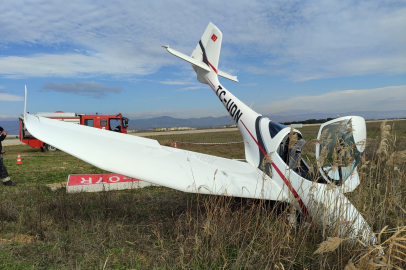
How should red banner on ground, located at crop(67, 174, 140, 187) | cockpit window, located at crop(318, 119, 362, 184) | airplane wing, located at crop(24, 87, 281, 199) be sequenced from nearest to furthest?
cockpit window, located at crop(318, 119, 362, 184) < airplane wing, located at crop(24, 87, 281, 199) < red banner on ground, located at crop(67, 174, 140, 187)

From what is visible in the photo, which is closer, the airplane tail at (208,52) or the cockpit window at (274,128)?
the cockpit window at (274,128)

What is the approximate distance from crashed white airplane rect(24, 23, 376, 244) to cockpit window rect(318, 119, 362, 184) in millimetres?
18

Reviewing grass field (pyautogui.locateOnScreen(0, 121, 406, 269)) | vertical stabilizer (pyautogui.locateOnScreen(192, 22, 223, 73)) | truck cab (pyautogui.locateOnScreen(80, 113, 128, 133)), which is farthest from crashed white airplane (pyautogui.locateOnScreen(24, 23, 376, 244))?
truck cab (pyautogui.locateOnScreen(80, 113, 128, 133))

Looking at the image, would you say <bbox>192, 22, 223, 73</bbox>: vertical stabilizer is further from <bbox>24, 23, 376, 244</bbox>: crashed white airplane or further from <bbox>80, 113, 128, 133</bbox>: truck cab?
<bbox>80, 113, 128, 133</bbox>: truck cab

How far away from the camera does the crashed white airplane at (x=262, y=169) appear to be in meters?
2.62

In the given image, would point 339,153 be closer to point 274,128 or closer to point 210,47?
point 274,128

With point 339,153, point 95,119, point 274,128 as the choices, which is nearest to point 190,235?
point 339,153

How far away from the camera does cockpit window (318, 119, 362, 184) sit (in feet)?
7.79

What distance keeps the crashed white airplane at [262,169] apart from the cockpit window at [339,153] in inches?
0.7

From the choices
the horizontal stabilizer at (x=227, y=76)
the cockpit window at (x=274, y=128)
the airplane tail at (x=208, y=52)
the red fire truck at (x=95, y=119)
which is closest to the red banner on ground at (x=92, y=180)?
the cockpit window at (x=274, y=128)

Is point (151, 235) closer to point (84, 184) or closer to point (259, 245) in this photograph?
point (259, 245)

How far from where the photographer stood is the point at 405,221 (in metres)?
2.81

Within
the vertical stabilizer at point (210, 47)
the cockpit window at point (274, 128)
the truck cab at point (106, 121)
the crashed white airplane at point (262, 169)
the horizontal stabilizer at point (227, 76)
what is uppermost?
the vertical stabilizer at point (210, 47)

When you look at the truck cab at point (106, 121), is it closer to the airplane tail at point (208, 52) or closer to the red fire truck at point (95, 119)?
the red fire truck at point (95, 119)
